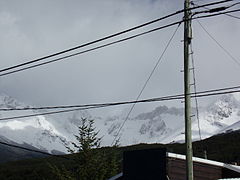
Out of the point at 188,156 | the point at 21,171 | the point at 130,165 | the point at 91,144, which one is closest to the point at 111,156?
the point at 91,144

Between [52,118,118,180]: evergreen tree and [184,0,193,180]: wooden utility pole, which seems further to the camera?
[52,118,118,180]: evergreen tree

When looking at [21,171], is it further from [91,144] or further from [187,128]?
[187,128]

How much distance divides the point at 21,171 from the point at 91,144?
80.1 meters

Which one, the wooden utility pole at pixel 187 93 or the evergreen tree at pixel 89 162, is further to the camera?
the evergreen tree at pixel 89 162

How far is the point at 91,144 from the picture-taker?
39.7m

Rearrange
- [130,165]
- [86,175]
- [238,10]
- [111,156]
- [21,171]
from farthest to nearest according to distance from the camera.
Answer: [21,171]
[111,156]
[86,175]
[130,165]
[238,10]

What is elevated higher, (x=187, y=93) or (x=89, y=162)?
(x=89, y=162)

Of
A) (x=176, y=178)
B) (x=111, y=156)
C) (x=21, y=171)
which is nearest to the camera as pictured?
(x=176, y=178)

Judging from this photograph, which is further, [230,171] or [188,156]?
[230,171]

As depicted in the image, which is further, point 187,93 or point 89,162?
point 89,162

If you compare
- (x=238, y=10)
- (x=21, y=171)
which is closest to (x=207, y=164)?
(x=238, y=10)

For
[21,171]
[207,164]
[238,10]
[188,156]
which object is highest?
[21,171]

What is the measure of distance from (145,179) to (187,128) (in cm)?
939

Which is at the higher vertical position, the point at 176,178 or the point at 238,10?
the point at 238,10
